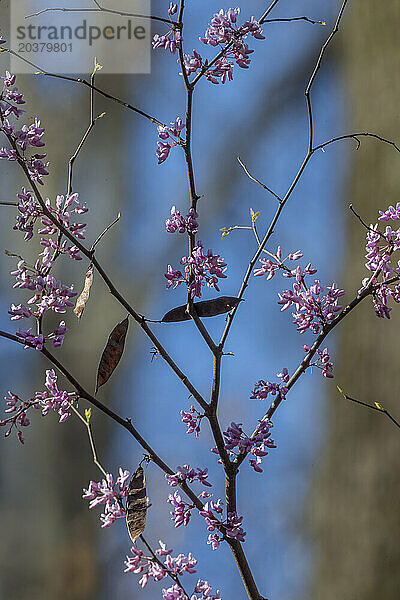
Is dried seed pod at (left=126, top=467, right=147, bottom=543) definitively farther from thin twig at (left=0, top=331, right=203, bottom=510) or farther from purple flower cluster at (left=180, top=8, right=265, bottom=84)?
purple flower cluster at (left=180, top=8, right=265, bottom=84)

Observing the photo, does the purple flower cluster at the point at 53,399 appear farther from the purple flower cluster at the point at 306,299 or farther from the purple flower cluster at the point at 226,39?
the purple flower cluster at the point at 226,39

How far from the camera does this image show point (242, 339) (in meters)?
1.10

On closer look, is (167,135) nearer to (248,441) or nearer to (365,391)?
(248,441)

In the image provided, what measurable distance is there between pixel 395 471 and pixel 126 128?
0.73 m

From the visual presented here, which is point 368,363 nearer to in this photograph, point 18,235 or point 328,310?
point 328,310

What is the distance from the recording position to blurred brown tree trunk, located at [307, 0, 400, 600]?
1.06m

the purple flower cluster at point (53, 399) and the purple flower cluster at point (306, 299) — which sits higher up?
the purple flower cluster at point (306, 299)

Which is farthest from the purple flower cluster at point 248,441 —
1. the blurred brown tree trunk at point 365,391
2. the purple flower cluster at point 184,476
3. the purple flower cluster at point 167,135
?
the blurred brown tree trunk at point 365,391

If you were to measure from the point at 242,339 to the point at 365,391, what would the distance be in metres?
0.22

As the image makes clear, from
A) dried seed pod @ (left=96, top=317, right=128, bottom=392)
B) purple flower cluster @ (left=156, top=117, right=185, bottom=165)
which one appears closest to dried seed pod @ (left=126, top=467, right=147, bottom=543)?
dried seed pod @ (left=96, top=317, right=128, bottom=392)

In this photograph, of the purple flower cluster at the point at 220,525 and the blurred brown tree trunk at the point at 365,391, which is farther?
the blurred brown tree trunk at the point at 365,391

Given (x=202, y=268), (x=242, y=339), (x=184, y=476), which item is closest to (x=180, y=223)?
(x=202, y=268)

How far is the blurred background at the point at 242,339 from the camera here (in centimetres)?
107

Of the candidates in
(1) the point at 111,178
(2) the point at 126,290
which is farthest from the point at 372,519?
(1) the point at 111,178
